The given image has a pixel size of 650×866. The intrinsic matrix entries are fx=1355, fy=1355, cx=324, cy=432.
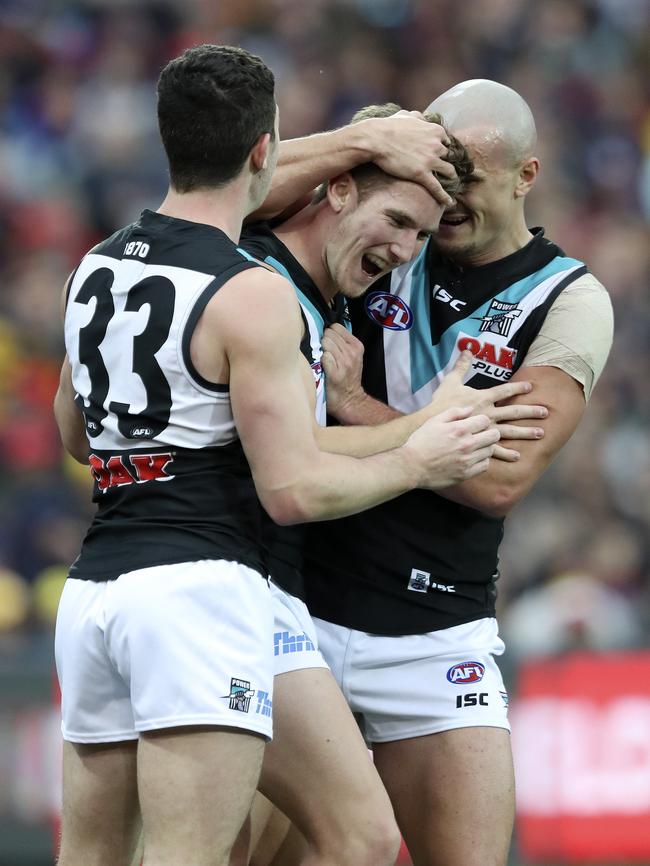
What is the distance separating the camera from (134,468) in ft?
11.9

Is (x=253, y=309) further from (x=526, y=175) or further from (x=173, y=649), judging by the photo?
(x=526, y=175)

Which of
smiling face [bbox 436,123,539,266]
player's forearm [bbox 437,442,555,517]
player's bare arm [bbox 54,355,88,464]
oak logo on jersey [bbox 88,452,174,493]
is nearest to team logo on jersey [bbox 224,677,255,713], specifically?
oak logo on jersey [bbox 88,452,174,493]

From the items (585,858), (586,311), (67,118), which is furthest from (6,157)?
(586,311)

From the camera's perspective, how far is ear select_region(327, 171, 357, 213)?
448cm

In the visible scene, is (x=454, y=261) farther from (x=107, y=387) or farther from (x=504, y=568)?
(x=504, y=568)

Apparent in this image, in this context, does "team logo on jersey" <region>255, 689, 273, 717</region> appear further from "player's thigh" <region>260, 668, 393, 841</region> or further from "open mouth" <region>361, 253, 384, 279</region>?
"open mouth" <region>361, 253, 384, 279</region>

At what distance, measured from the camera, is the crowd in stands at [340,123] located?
9.39m

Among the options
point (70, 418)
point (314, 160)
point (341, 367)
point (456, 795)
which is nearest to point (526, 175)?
point (314, 160)

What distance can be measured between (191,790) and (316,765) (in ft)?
1.98

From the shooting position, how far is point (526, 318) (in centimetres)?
464

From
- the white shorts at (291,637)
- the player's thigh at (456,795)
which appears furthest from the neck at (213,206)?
the player's thigh at (456,795)

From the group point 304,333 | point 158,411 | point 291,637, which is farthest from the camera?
point 304,333

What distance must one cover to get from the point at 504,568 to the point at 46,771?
3.52 meters

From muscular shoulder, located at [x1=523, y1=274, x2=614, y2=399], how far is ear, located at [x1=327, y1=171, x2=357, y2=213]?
2.58ft
